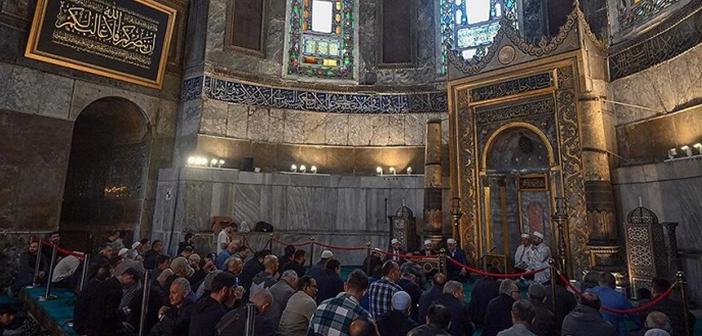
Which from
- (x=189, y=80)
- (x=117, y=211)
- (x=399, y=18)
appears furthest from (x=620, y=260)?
(x=117, y=211)

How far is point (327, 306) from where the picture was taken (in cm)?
282

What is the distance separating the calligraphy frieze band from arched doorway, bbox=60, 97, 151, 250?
840mm

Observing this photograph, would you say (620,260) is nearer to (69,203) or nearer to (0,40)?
(0,40)

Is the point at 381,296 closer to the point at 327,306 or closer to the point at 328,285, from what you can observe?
the point at 328,285

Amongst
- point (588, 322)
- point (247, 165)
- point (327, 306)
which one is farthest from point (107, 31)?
point (588, 322)

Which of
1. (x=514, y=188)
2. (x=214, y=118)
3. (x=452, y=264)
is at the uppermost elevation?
(x=214, y=118)

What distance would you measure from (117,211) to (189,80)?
11.9ft

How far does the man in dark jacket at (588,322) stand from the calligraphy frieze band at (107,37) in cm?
954

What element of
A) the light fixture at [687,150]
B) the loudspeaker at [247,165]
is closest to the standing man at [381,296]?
the light fixture at [687,150]

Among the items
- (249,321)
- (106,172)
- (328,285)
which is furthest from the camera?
(106,172)

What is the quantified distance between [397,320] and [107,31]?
8.93m

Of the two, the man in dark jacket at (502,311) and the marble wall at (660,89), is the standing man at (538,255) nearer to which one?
the marble wall at (660,89)

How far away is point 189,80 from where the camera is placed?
10344mm

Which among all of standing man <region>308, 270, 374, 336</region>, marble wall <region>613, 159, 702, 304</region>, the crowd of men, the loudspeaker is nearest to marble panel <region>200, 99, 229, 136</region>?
the loudspeaker
